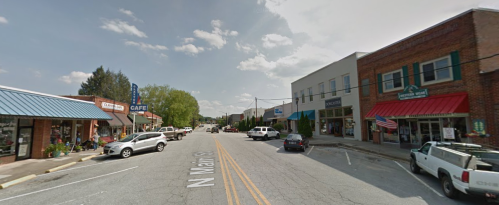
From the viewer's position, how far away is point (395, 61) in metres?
16.4

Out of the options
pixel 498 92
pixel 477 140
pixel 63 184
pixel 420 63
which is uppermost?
pixel 420 63

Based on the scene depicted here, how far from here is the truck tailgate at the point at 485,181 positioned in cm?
470

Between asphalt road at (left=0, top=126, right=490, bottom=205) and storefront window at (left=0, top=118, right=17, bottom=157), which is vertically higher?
storefront window at (left=0, top=118, right=17, bottom=157)

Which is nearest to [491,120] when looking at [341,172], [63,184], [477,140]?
[477,140]

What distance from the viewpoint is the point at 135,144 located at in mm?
13742

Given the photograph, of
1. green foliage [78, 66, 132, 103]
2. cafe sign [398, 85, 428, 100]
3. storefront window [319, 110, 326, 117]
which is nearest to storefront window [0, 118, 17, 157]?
cafe sign [398, 85, 428, 100]

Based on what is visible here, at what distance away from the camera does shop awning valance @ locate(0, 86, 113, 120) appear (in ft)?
34.6

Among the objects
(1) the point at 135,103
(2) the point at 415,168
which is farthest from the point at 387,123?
(1) the point at 135,103

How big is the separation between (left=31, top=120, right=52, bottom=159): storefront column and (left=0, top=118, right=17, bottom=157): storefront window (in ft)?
3.19

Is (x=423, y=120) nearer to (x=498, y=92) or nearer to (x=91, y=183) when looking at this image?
(x=498, y=92)

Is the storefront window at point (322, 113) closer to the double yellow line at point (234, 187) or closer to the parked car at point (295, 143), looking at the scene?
the parked car at point (295, 143)

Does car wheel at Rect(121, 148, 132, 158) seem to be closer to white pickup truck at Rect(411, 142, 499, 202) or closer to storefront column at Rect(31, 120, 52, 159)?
storefront column at Rect(31, 120, 52, 159)

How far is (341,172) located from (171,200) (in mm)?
6892

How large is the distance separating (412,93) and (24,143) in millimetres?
26714
